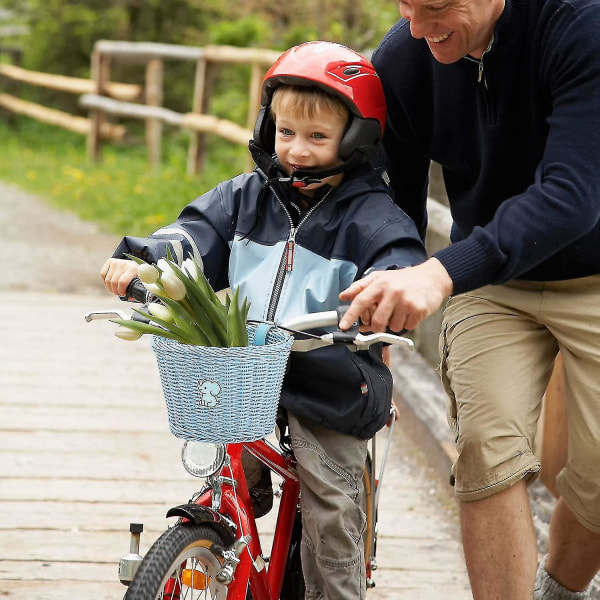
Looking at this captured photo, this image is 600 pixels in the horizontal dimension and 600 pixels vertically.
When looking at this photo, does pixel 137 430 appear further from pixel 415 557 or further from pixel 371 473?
pixel 371 473

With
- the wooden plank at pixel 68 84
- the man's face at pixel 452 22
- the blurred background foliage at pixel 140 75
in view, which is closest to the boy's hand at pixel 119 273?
the man's face at pixel 452 22

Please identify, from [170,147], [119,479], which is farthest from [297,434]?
[170,147]

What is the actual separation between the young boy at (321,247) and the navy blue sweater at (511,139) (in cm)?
22

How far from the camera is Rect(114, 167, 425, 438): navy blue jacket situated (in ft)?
9.25

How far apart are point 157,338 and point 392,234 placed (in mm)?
669

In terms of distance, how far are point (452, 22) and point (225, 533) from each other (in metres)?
1.34

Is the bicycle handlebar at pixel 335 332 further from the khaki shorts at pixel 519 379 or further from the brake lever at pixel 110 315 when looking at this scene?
the khaki shorts at pixel 519 379

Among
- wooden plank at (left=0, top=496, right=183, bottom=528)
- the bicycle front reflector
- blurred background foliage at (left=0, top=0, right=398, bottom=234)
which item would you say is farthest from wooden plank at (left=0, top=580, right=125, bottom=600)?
blurred background foliage at (left=0, top=0, right=398, bottom=234)

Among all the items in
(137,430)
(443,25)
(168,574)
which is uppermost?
(443,25)

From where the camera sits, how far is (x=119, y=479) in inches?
185

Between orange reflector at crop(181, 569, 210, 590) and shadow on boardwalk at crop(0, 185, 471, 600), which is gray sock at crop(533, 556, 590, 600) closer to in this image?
shadow on boardwalk at crop(0, 185, 471, 600)

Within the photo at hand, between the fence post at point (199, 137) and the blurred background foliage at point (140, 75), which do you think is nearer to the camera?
the blurred background foliage at point (140, 75)

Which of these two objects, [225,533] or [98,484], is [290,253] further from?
[98,484]

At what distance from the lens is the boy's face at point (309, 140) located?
2.87 meters
